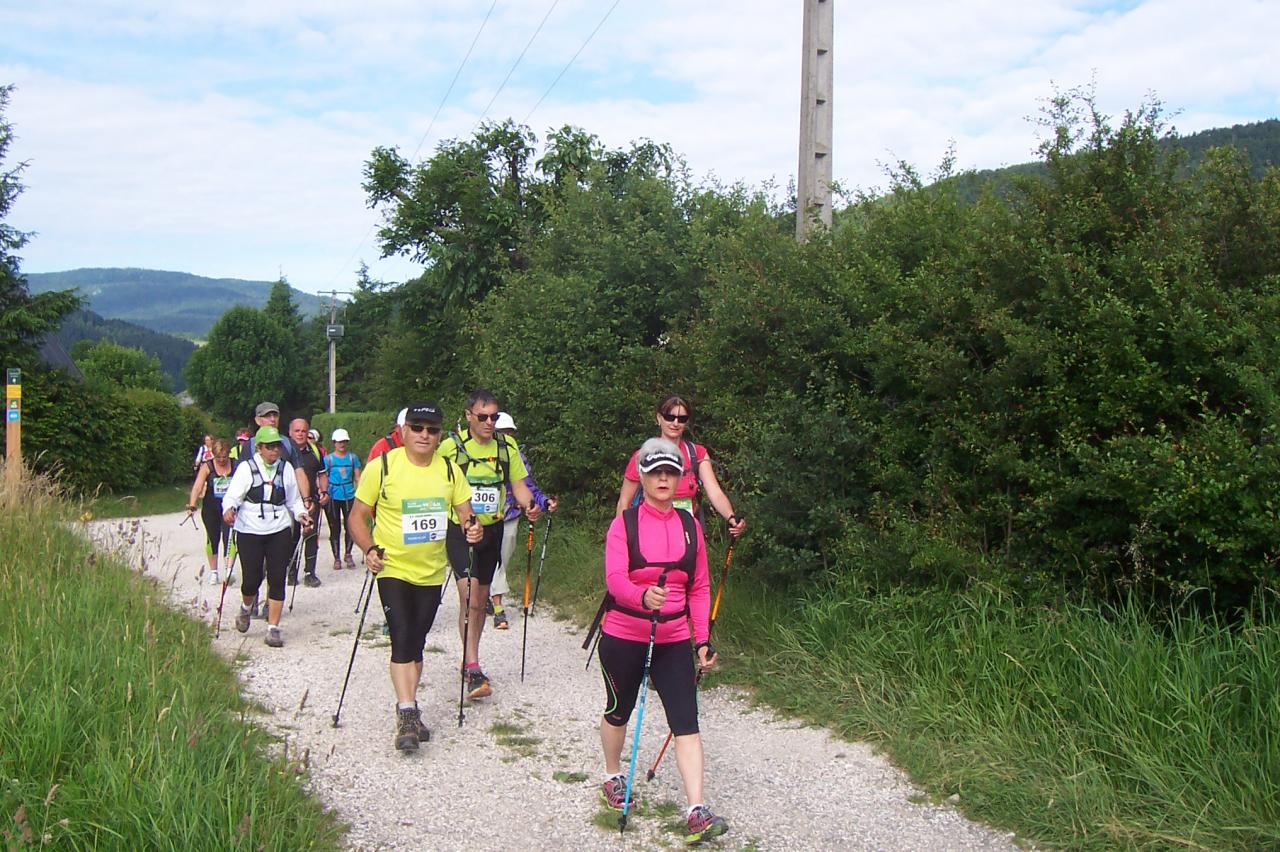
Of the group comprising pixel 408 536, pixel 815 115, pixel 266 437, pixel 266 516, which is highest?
pixel 815 115

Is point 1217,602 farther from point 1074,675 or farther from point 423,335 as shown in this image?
point 423,335

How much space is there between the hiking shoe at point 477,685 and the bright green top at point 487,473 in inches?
43.1

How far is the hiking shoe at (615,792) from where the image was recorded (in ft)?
15.8

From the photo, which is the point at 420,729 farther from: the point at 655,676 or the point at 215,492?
the point at 215,492

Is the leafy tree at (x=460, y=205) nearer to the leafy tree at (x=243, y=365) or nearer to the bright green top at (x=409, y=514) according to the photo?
the bright green top at (x=409, y=514)

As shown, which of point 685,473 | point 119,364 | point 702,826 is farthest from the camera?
point 119,364

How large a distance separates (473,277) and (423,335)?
17.5 ft

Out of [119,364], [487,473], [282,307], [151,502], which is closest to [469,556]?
[487,473]

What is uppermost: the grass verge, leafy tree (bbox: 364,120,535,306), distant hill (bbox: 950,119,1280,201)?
leafy tree (bbox: 364,120,535,306)

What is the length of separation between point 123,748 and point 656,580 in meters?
2.29

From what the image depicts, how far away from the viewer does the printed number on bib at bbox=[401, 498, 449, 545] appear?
5.79 metres

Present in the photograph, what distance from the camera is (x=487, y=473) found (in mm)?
7371

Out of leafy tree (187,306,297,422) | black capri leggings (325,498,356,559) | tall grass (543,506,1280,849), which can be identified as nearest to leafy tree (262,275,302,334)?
leafy tree (187,306,297,422)

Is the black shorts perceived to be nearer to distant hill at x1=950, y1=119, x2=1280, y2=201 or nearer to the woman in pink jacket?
the woman in pink jacket
